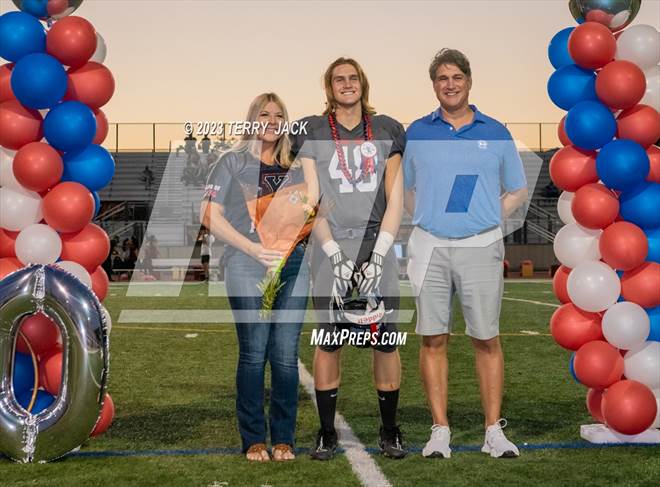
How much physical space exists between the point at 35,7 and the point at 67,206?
1071 mm

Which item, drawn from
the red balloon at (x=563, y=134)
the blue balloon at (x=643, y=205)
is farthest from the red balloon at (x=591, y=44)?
the blue balloon at (x=643, y=205)

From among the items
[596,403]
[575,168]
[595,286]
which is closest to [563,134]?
[575,168]

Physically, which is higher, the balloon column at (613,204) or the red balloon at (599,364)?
the balloon column at (613,204)

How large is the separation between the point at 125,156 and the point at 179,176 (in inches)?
223

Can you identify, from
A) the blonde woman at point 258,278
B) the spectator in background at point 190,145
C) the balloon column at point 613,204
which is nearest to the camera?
the blonde woman at point 258,278

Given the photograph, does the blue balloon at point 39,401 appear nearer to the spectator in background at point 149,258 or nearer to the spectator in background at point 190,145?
the spectator in background at point 149,258

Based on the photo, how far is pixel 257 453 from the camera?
176 inches

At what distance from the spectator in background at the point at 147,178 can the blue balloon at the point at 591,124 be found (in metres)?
35.2

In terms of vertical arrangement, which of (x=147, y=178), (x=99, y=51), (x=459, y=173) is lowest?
(x=147, y=178)

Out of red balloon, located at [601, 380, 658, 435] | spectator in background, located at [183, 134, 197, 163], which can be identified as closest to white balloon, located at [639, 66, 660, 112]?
red balloon, located at [601, 380, 658, 435]

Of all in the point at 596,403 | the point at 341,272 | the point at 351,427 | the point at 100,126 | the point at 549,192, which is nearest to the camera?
the point at 341,272

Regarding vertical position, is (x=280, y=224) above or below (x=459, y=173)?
below

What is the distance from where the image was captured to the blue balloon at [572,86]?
4746mm

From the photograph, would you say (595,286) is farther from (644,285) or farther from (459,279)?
(459,279)
